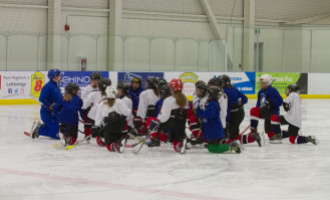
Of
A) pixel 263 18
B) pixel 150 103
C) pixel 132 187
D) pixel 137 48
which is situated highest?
pixel 263 18

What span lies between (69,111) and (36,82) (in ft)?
29.4

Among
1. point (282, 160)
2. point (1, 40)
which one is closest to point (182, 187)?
point (282, 160)

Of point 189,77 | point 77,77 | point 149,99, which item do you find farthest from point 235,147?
point 189,77

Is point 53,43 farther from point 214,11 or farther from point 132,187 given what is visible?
point 132,187

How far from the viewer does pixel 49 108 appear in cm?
951

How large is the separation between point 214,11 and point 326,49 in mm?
5847

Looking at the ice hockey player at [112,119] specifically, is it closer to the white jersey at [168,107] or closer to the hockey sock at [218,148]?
the white jersey at [168,107]

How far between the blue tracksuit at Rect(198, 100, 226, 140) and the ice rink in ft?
0.88

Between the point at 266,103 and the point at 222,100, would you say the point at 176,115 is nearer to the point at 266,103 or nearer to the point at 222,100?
the point at 222,100

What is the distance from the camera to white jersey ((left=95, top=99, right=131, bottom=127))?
7895mm

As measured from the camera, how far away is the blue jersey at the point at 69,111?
8797 millimetres

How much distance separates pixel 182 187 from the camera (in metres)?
5.51

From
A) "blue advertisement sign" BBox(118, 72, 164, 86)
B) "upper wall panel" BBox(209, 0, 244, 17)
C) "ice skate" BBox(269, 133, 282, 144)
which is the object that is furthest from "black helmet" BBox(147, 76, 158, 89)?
"upper wall panel" BBox(209, 0, 244, 17)

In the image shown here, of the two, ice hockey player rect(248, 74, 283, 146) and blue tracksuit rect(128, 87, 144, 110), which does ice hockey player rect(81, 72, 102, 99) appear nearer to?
blue tracksuit rect(128, 87, 144, 110)
